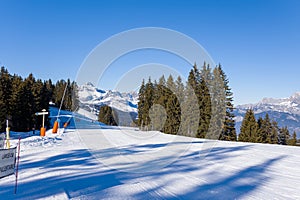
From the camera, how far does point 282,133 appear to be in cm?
5947

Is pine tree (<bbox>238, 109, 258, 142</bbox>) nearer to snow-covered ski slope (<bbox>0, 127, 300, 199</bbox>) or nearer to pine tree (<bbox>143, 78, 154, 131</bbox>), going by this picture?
pine tree (<bbox>143, 78, 154, 131</bbox>)

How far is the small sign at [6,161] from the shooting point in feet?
16.1

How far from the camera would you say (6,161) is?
16.7 ft

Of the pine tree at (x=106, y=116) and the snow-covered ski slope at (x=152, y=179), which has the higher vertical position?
the pine tree at (x=106, y=116)

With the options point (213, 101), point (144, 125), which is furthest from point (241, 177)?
point (144, 125)

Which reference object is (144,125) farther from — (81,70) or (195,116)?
(81,70)

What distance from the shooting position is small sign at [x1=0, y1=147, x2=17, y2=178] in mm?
4914

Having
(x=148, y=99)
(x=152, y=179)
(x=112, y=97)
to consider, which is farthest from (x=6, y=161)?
(x=148, y=99)

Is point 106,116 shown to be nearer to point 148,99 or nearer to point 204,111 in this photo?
point 148,99

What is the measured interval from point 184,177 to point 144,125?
50.8m

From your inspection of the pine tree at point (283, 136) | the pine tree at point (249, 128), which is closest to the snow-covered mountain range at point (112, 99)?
Answer: the pine tree at point (249, 128)

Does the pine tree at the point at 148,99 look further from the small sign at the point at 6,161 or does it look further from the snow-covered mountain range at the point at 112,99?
the small sign at the point at 6,161

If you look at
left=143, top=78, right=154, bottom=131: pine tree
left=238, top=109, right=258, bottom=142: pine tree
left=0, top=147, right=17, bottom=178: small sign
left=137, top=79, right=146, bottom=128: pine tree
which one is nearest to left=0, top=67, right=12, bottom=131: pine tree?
left=143, top=78, right=154, bottom=131: pine tree

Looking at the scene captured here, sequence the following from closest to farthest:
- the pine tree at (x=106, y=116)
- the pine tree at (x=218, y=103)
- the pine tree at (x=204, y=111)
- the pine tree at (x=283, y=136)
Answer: the pine tree at (x=218, y=103), the pine tree at (x=204, y=111), the pine tree at (x=283, y=136), the pine tree at (x=106, y=116)
